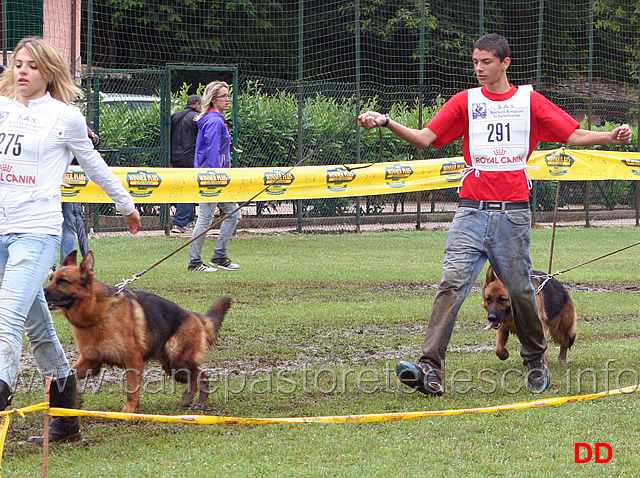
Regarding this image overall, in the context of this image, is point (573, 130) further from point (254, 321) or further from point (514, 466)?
point (254, 321)

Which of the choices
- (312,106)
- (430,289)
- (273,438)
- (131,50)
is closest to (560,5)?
(312,106)

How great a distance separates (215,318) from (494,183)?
1.98 metres

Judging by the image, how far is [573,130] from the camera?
18.1ft

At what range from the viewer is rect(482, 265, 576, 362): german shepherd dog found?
6.22 meters

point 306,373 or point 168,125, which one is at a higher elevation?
point 168,125

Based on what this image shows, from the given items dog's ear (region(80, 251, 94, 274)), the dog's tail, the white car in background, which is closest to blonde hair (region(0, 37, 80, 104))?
dog's ear (region(80, 251, 94, 274))

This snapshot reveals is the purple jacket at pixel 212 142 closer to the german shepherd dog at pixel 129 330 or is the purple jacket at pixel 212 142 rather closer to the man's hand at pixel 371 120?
the man's hand at pixel 371 120

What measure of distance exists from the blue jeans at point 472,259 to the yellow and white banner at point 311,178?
5.32m

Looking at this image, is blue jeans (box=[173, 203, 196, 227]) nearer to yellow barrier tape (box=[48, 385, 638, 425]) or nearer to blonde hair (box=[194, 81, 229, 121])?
blonde hair (box=[194, 81, 229, 121])

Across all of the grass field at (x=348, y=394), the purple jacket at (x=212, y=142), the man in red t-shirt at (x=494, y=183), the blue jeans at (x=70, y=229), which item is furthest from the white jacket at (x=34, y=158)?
the purple jacket at (x=212, y=142)

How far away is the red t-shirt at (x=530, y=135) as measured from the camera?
5.53m

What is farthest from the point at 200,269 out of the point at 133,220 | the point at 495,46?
the point at 133,220

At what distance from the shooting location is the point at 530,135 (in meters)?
5.61

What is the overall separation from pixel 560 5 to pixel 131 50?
11.8 meters
